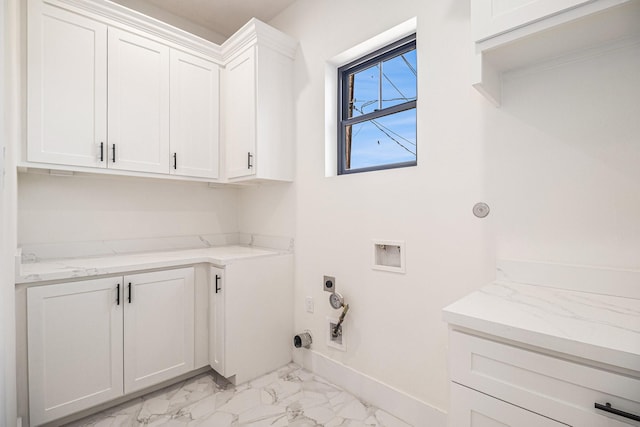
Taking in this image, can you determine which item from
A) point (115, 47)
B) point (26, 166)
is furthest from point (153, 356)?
point (115, 47)

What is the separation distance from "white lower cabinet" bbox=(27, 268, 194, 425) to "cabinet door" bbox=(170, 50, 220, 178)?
79cm

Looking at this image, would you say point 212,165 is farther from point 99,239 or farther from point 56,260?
point 56,260

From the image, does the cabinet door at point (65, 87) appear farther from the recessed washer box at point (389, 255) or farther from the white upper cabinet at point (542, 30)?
the white upper cabinet at point (542, 30)

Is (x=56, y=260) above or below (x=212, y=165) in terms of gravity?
below

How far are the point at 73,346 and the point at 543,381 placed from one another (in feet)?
6.76

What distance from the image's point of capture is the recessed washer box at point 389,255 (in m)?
1.75

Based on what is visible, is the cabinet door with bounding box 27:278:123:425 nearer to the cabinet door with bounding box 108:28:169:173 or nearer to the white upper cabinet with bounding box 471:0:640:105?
the cabinet door with bounding box 108:28:169:173

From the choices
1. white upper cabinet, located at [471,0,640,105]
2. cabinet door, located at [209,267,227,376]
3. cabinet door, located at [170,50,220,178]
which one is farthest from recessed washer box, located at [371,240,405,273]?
cabinet door, located at [170,50,220,178]

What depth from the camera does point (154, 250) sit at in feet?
8.00

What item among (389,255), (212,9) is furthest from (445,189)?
(212,9)

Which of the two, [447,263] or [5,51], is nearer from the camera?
[5,51]

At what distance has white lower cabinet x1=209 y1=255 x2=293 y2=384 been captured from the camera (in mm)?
2020

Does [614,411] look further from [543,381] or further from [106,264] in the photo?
[106,264]

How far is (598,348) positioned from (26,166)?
97.6 inches
